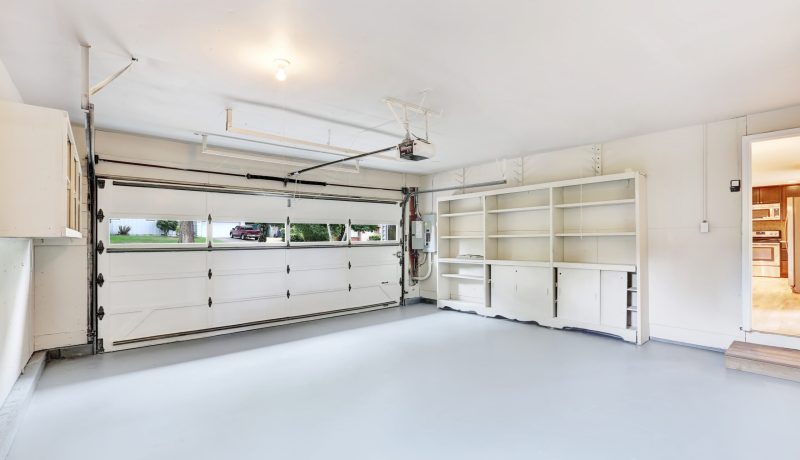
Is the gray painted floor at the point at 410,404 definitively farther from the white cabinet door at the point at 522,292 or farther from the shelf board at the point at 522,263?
the shelf board at the point at 522,263

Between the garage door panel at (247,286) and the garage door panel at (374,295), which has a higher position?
the garage door panel at (247,286)

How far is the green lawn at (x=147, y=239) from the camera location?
4645mm

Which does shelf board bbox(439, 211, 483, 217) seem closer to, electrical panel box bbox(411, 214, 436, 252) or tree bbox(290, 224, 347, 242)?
electrical panel box bbox(411, 214, 436, 252)

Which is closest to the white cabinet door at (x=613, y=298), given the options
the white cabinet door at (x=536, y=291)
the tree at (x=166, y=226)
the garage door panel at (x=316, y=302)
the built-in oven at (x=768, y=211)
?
the white cabinet door at (x=536, y=291)

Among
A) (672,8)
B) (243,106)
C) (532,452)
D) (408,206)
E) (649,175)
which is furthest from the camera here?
(408,206)

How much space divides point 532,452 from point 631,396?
1.38m

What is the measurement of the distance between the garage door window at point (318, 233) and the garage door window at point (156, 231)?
1337 millimetres

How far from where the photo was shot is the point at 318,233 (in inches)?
253

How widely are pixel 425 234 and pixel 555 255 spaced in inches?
106

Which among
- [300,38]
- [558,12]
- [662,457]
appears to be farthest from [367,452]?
[558,12]

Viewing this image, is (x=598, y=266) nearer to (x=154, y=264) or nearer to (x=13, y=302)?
(x=154, y=264)

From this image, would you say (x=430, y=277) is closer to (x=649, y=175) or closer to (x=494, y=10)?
(x=649, y=175)

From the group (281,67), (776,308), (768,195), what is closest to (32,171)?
(281,67)

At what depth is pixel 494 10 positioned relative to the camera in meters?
2.19
